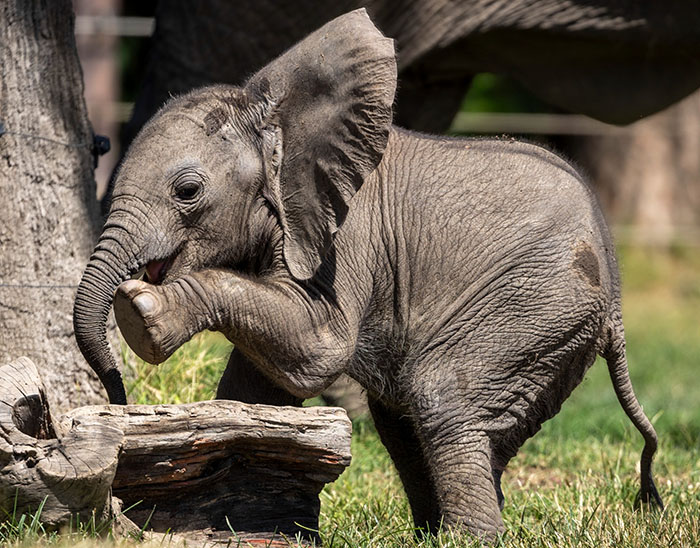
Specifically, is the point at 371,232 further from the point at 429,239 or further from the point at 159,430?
the point at 159,430

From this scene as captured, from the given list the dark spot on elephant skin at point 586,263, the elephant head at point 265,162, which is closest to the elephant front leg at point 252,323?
the elephant head at point 265,162

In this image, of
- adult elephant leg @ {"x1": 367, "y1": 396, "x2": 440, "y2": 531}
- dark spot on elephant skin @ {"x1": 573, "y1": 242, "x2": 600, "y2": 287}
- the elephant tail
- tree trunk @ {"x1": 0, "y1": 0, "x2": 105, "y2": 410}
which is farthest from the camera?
Result: tree trunk @ {"x1": 0, "y1": 0, "x2": 105, "y2": 410}

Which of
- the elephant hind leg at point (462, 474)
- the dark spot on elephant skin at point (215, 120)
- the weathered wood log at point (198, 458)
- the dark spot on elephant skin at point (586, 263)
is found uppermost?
the dark spot on elephant skin at point (215, 120)

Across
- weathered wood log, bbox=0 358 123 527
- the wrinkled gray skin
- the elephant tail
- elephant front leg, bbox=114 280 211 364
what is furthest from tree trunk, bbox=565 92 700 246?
weathered wood log, bbox=0 358 123 527

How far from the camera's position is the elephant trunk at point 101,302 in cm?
354

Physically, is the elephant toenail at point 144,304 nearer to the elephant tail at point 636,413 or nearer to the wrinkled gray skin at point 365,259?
the wrinkled gray skin at point 365,259

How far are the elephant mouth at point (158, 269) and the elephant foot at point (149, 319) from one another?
0.66 feet

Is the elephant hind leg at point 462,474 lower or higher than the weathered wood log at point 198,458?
lower

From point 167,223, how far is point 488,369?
1.22 m

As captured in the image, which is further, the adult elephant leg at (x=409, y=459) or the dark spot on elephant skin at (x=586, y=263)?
the adult elephant leg at (x=409, y=459)

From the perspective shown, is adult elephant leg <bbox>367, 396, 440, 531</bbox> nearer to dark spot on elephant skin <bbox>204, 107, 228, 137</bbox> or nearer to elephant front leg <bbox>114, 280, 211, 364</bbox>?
elephant front leg <bbox>114, 280, 211, 364</bbox>

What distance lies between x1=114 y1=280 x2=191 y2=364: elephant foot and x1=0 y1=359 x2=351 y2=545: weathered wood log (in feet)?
0.61

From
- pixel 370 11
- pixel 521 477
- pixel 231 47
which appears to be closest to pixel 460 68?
pixel 370 11

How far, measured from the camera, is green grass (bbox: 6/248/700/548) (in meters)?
3.82
